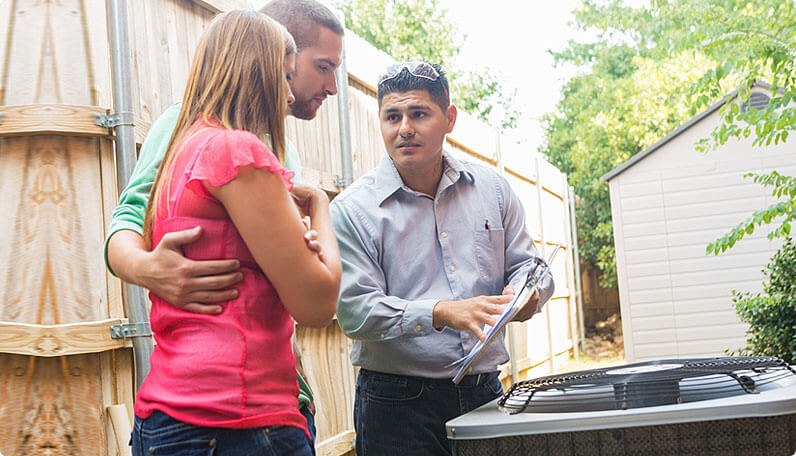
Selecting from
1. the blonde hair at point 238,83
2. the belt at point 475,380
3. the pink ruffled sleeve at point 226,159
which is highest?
the blonde hair at point 238,83

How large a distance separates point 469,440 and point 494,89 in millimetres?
29625

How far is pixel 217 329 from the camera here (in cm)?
143

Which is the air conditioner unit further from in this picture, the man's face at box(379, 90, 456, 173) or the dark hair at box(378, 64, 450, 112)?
the dark hair at box(378, 64, 450, 112)

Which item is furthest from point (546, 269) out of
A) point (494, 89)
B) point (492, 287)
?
point (494, 89)

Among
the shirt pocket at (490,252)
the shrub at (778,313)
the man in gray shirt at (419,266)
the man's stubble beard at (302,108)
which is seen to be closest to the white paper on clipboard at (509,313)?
the man in gray shirt at (419,266)

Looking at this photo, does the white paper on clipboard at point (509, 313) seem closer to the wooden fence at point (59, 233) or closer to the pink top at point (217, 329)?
the pink top at point (217, 329)

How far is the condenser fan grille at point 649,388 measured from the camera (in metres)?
1.82

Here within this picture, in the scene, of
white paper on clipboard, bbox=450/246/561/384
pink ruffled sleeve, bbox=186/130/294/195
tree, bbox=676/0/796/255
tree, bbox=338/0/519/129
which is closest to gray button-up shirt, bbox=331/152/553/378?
white paper on clipboard, bbox=450/246/561/384

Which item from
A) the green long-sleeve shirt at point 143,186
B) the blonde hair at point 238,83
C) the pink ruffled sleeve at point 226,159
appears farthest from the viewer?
the green long-sleeve shirt at point 143,186

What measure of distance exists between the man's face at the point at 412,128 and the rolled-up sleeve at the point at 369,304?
302mm

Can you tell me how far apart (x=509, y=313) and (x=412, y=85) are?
1.00m

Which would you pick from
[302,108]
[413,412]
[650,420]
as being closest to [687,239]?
[413,412]

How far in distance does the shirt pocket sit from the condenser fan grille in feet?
1.76

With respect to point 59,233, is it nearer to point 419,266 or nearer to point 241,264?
point 419,266
